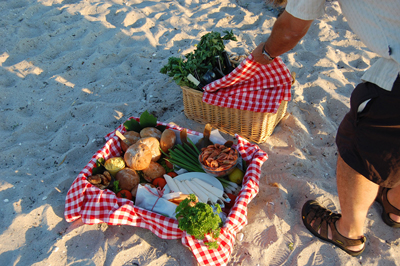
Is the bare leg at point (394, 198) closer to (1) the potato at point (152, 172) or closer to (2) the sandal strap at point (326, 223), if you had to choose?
Answer: (2) the sandal strap at point (326, 223)

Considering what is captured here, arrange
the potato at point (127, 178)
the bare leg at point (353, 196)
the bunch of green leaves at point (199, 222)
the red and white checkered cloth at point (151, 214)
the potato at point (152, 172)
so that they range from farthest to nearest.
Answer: the potato at point (152, 172), the potato at point (127, 178), the red and white checkered cloth at point (151, 214), the bunch of green leaves at point (199, 222), the bare leg at point (353, 196)

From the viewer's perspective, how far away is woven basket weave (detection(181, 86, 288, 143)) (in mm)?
2965

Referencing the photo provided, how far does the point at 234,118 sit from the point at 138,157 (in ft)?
3.83

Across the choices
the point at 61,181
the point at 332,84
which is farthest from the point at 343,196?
the point at 61,181

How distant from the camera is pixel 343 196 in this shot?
6.47 feet

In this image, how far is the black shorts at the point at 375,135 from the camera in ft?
4.99

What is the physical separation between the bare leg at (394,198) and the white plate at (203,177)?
4.73ft

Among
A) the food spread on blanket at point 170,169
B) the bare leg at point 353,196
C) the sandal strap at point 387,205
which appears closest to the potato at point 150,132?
the food spread on blanket at point 170,169

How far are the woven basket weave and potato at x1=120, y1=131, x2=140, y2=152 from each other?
0.77m

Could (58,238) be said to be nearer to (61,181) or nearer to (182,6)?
(61,181)

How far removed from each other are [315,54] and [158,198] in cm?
328

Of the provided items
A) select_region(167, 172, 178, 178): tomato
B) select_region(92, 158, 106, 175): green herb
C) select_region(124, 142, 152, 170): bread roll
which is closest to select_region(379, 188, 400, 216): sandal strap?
select_region(167, 172, 178, 178): tomato

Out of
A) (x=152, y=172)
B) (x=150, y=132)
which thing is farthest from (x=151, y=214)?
(x=150, y=132)

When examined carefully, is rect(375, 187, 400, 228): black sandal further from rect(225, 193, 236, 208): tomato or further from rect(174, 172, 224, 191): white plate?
rect(174, 172, 224, 191): white plate
